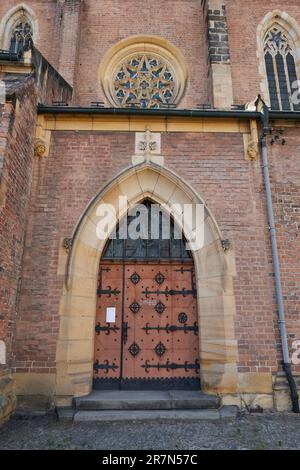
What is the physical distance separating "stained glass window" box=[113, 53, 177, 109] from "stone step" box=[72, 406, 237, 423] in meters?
8.40

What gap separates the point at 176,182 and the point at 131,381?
12.0 ft

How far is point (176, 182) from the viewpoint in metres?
5.80

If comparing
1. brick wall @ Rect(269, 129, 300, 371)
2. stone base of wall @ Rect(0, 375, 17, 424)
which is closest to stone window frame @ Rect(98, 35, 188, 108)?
brick wall @ Rect(269, 129, 300, 371)

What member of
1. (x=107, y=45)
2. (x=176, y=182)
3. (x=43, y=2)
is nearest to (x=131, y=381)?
(x=176, y=182)

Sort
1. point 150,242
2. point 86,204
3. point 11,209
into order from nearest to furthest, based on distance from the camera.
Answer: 1. point 11,209
2. point 86,204
3. point 150,242

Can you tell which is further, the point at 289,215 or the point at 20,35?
the point at 20,35

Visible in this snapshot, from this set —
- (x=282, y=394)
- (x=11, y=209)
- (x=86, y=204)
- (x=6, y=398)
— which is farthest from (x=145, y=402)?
(x=11, y=209)

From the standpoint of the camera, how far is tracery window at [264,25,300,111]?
9945 mm

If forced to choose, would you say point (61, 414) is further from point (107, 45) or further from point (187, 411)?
point (107, 45)

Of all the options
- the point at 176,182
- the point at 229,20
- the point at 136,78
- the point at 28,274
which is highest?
the point at 229,20

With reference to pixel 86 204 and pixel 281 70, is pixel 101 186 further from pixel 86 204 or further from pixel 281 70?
pixel 281 70

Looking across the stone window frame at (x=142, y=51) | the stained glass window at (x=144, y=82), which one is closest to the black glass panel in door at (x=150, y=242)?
the stained glass window at (x=144, y=82)

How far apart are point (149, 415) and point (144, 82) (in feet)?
31.4

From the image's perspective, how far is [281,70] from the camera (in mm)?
10359
